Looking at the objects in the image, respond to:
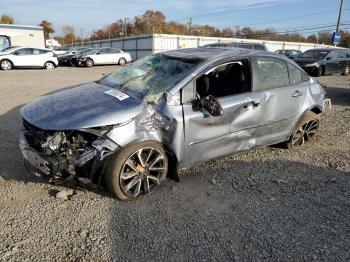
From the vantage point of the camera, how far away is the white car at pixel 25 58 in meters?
18.4

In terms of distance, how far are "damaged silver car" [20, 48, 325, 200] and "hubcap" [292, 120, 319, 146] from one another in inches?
13.5

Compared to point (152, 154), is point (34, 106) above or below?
above

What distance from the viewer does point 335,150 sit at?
5.26 metres

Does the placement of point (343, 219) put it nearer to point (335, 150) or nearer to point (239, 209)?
point (239, 209)

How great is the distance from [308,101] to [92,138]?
11.3ft

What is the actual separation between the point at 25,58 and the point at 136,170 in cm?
1826

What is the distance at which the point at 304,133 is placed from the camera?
208 inches

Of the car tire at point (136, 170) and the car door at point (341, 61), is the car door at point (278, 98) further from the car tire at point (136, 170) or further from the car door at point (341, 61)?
the car door at point (341, 61)

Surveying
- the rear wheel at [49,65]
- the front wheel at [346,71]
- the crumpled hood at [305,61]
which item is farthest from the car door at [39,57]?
the front wheel at [346,71]

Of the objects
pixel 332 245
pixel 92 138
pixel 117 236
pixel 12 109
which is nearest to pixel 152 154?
pixel 92 138

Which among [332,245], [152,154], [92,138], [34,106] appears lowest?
[332,245]

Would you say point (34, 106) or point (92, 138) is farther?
point (34, 106)

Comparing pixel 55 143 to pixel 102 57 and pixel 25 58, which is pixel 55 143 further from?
pixel 102 57

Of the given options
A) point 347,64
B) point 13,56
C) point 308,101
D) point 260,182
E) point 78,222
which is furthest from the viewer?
point 13,56
